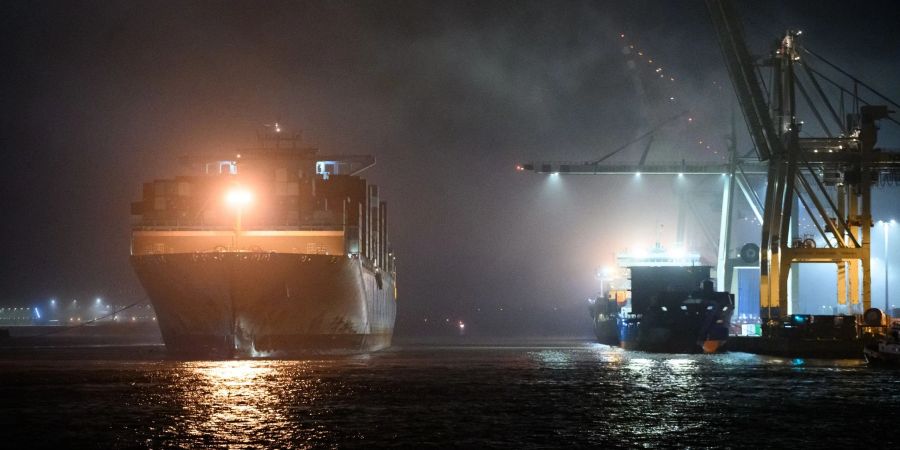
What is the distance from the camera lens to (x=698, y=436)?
19.8 meters

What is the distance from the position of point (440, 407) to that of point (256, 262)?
24.3 m

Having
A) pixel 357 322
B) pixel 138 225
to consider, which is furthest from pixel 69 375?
pixel 357 322

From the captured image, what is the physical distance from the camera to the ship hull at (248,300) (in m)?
47.5

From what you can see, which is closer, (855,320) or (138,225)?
(138,225)

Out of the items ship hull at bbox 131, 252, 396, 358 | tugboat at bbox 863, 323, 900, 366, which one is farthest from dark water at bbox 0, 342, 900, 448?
ship hull at bbox 131, 252, 396, 358

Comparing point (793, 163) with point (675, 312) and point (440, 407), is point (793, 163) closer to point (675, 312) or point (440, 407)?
point (675, 312)

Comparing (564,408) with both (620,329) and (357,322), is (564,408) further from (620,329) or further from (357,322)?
(620,329)

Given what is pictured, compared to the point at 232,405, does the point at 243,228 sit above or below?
above

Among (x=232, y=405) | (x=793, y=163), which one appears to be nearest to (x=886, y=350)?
(x=793, y=163)

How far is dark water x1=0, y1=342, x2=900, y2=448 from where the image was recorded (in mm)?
19391

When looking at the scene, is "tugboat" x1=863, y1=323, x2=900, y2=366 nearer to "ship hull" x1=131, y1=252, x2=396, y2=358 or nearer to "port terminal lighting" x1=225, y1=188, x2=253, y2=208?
"ship hull" x1=131, y1=252, x2=396, y2=358

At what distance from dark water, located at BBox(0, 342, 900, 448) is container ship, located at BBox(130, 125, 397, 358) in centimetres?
642

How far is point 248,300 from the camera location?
157 ft

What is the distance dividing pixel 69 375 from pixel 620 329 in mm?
46850
